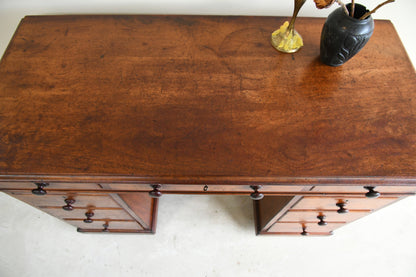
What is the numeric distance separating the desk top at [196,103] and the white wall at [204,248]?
0.52 metres

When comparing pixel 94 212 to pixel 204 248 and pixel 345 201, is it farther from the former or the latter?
pixel 345 201

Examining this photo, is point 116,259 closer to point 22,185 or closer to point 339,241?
point 22,185

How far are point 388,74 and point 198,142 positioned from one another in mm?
591

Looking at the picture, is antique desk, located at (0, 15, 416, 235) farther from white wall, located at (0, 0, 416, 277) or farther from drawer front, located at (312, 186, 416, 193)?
white wall, located at (0, 0, 416, 277)

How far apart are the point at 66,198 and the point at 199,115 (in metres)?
0.51

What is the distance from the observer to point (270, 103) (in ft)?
2.14

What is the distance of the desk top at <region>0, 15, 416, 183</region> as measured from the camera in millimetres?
571

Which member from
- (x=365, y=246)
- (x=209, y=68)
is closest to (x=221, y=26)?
(x=209, y=68)

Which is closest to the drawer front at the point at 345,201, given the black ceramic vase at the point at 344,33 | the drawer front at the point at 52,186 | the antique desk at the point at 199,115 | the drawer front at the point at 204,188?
the antique desk at the point at 199,115

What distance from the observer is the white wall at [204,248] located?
1.08 m

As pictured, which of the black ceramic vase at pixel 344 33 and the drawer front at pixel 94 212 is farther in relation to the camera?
the drawer front at pixel 94 212

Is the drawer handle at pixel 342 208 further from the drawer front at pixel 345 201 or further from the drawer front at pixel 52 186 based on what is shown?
the drawer front at pixel 52 186

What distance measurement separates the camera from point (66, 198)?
2.48 feet

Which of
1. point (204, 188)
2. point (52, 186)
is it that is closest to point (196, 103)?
point (204, 188)
